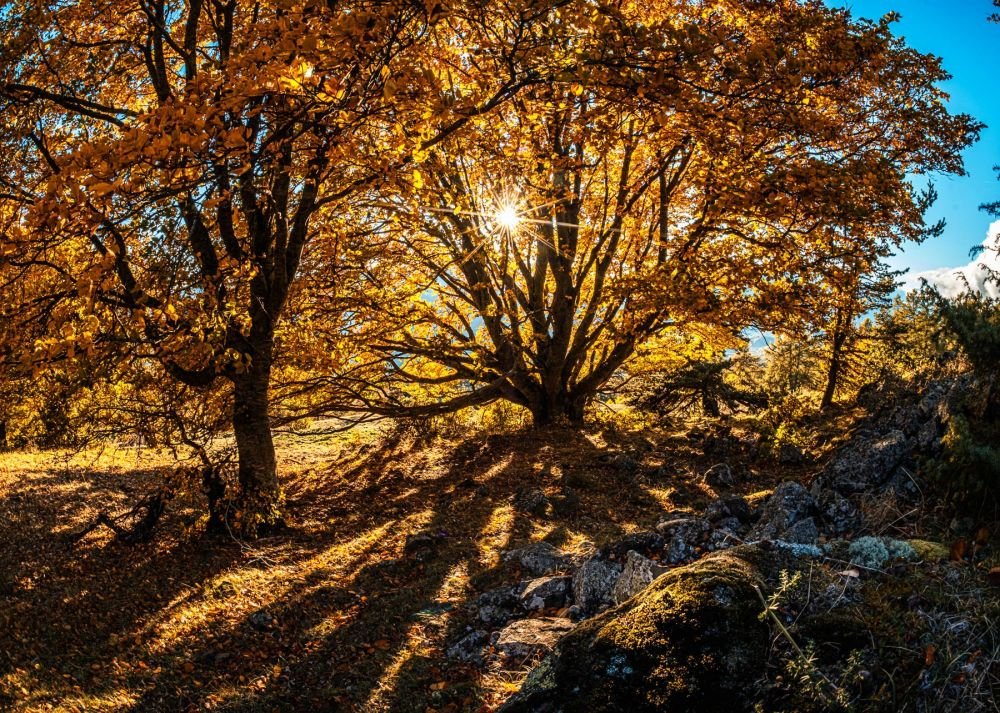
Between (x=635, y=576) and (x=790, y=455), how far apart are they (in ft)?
27.1

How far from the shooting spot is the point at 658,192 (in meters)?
14.8

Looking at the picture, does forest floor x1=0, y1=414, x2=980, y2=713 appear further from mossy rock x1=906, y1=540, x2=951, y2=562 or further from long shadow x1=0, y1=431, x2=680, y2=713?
mossy rock x1=906, y1=540, x2=951, y2=562

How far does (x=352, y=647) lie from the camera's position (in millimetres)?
5762

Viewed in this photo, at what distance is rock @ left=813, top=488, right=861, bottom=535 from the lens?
484 centimetres

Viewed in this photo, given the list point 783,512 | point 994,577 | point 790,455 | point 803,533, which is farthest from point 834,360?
point 994,577

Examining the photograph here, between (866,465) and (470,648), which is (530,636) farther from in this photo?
(866,465)

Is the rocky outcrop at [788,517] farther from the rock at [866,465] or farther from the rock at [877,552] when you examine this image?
the rock at [877,552]

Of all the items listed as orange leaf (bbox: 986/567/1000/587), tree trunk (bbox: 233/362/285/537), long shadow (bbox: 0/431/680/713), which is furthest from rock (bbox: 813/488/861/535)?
tree trunk (bbox: 233/362/285/537)

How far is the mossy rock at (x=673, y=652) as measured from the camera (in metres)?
2.75

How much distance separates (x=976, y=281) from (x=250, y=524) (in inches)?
363

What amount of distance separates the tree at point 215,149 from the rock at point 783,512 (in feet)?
14.7

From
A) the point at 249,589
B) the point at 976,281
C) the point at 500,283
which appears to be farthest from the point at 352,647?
the point at 500,283

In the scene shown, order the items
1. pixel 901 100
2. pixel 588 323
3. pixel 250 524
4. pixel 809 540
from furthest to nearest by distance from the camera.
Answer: pixel 588 323
pixel 901 100
pixel 250 524
pixel 809 540

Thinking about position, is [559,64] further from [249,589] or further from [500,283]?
[500,283]
